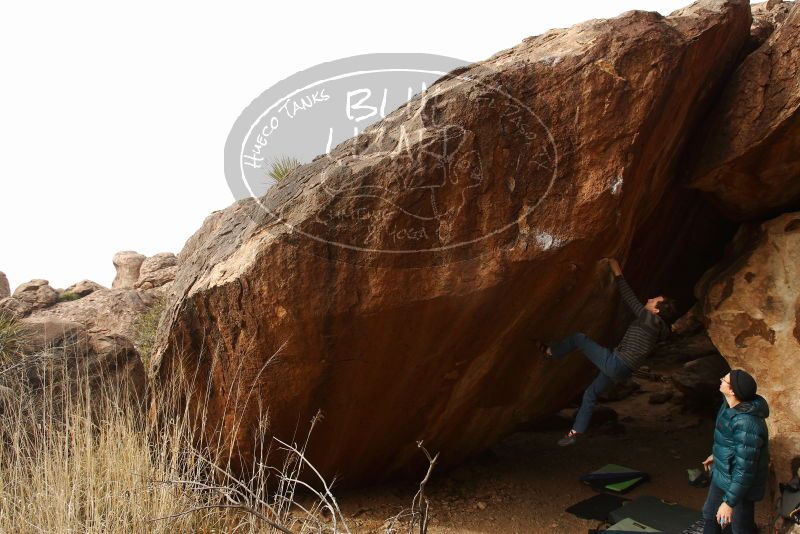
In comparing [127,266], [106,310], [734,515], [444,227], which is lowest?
[734,515]

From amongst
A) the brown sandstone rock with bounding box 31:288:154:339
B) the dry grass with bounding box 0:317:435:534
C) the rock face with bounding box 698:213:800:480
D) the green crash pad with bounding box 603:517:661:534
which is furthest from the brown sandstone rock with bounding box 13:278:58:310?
the rock face with bounding box 698:213:800:480

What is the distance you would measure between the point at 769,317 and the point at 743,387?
1.12 meters

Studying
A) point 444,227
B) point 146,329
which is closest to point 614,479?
point 444,227

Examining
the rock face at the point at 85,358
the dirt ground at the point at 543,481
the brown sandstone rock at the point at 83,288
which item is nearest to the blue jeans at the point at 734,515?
the dirt ground at the point at 543,481

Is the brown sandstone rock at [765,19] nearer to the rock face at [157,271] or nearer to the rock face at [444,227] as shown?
the rock face at [444,227]

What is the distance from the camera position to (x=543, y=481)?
5801 millimetres

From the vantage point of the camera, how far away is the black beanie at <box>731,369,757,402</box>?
3.87 meters

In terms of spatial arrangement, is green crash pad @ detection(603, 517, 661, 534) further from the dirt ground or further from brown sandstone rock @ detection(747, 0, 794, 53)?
brown sandstone rock @ detection(747, 0, 794, 53)

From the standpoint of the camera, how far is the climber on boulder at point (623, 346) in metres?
Answer: 4.91

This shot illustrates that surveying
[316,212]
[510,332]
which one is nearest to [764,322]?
[510,332]

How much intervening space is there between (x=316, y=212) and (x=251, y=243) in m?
0.54

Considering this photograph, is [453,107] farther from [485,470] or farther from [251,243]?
[485,470]

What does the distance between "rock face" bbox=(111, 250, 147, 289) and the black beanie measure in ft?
40.7

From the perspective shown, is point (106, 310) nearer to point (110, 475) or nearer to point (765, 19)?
point (110, 475)
